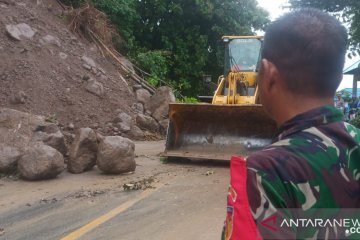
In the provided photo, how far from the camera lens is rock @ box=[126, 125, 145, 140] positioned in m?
12.2

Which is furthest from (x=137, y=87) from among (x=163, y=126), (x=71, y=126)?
(x=71, y=126)

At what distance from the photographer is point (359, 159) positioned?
1.19 metres

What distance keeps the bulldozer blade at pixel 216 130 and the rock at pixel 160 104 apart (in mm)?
4685

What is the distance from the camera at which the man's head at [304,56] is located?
46.7 inches

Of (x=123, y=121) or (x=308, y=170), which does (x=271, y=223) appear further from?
(x=123, y=121)

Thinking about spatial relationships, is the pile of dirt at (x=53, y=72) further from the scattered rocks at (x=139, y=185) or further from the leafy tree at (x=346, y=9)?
the leafy tree at (x=346, y=9)

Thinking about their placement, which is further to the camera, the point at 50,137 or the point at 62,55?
the point at 62,55

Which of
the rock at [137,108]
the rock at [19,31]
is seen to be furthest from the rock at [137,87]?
the rock at [19,31]

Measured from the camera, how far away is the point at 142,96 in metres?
14.5

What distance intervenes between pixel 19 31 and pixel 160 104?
460 cm

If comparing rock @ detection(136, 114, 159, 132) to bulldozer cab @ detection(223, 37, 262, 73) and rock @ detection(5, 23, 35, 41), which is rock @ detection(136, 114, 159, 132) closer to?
bulldozer cab @ detection(223, 37, 262, 73)

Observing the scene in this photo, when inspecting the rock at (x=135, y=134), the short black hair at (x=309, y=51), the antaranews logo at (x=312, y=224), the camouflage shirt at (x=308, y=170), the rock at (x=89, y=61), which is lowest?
the rock at (x=135, y=134)

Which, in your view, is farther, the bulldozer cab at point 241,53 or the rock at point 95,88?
the rock at point 95,88

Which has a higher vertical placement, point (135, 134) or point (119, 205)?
point (135, 134)
